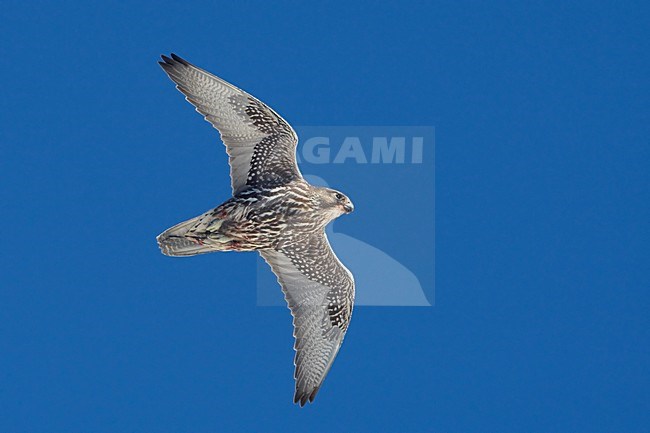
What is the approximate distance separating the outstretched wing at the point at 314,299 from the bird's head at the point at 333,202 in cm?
29

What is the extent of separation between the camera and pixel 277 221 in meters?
10.0

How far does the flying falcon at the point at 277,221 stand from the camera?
32.8ft

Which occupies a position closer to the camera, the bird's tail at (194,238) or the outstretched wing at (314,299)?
the bird's tail at (194,238)

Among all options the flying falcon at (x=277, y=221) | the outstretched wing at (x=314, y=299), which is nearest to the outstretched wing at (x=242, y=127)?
the flying falcon at (x=277, y=221)

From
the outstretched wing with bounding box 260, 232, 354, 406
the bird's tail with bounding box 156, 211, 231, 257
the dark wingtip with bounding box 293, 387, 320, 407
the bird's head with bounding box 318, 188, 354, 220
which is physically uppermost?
the bird's head with bounding box 318, 188, 354, 220

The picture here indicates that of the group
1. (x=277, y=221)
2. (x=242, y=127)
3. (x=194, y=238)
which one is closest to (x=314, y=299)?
(x=277, y=221)

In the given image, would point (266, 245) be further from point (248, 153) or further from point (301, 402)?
point (301, 402)

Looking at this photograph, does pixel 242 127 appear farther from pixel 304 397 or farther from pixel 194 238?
pixel 304 397

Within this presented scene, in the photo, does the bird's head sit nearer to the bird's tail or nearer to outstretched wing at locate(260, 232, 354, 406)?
outstretched wing at locate(260, 232, 354, 406)

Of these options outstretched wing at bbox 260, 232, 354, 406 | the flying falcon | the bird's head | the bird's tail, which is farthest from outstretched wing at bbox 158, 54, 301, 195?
outstretched wing at bbox 260, 232, 354, 406

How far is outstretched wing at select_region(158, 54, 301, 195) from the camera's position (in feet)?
32.8

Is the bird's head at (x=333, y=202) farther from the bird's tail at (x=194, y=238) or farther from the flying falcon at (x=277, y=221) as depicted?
A: the bird's tail at (x=194, y=238)

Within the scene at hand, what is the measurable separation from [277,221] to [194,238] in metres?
0.80

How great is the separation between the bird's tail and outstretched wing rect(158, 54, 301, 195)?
1.40ft
